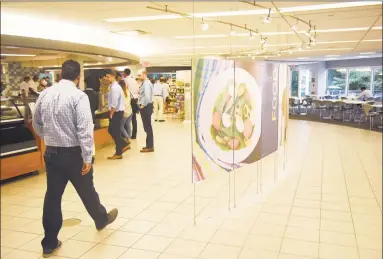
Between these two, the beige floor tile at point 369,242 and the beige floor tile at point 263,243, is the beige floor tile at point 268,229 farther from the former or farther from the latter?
the beige floor tile at point 369,242

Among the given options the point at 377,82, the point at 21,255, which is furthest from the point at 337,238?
the point at 377,82

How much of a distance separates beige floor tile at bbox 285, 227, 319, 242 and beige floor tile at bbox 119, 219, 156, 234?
1459 millimetres

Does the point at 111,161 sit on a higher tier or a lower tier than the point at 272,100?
lower

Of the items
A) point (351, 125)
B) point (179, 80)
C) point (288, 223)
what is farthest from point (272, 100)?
point (179, 80)

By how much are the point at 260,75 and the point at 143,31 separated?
17.4 feet

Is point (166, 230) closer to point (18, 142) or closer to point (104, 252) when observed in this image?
point (104, 252)

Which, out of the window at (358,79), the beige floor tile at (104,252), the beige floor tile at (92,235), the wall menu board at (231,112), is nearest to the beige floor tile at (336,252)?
the wall menu board at (231,112)

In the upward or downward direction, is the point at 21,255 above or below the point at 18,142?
below

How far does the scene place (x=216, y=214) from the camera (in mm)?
4281

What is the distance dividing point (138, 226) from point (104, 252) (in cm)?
63

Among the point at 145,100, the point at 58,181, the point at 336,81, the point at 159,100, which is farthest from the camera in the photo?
the point at 336,81

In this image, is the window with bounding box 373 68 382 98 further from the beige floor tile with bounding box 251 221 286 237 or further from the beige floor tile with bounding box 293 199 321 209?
the beige floor tile with bounding box 251 221 286 237

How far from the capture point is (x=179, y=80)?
15328 millimetres

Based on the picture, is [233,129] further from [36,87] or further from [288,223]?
[36,87]
